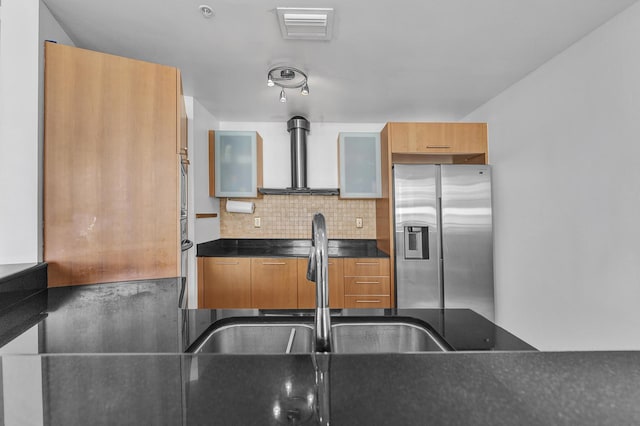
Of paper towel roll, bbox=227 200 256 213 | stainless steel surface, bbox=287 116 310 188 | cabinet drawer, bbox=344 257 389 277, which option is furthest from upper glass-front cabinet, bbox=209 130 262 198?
cabinet drawer, bbox=344 257 389 277

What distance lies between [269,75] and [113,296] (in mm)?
1791

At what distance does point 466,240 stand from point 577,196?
95 cm

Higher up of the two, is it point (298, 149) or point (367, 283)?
point (298, 149)

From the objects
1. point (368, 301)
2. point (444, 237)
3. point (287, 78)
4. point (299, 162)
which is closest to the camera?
point (287, 78)

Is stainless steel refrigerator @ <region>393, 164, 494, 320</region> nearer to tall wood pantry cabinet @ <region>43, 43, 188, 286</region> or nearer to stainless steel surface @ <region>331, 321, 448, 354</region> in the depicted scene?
stainless steel surface @ <region>331, 321, 448, 354</region>

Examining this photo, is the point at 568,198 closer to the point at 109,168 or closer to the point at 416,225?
the point at 416,225

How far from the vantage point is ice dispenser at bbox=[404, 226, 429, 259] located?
106 inches

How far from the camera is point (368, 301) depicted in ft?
9.21

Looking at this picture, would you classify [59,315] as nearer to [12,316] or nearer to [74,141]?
[12,316]

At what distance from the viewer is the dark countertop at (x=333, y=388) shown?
0.35m

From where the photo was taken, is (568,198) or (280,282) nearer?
(568,198)

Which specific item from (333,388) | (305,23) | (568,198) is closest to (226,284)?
(305,23)

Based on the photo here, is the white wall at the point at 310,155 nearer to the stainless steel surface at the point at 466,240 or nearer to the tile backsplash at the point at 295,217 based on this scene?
the tile backsplash at the point at 295,217

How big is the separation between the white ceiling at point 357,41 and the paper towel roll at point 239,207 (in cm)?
116
